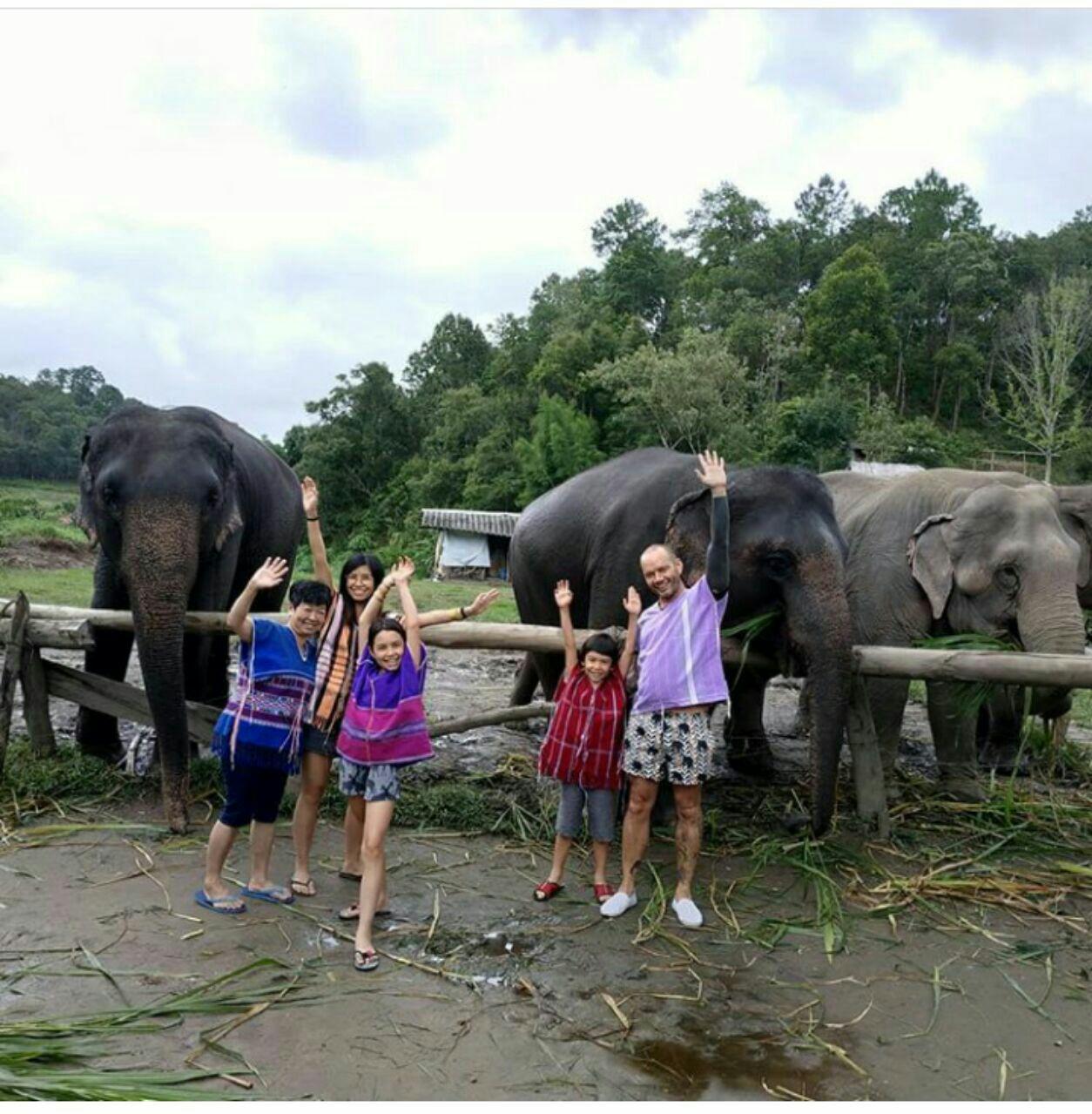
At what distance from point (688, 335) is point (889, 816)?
3633 centimetres

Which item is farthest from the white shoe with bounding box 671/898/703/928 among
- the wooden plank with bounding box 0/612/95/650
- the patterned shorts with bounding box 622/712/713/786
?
the wooden plank with bounding box 0/612/95/650

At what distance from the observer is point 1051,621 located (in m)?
5.30

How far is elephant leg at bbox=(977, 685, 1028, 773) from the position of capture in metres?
6.78

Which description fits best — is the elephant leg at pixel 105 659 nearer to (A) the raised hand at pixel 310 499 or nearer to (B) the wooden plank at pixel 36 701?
(B) the wooden plank at pixel 36 701

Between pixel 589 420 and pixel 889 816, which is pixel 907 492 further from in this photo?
pixel 589 420

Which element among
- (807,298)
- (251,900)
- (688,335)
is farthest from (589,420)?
(251,900)

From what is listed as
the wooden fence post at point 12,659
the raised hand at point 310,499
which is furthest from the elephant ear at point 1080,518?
the wooden fence post at point 12,659

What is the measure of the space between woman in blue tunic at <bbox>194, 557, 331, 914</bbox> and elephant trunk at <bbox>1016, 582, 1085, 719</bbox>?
387 centimetres

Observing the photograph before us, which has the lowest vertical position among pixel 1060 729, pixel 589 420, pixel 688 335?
pixel 1060 729

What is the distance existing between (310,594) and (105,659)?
233 cm

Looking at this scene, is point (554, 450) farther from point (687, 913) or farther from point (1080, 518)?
point (687, 913)

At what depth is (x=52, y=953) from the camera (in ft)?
11.7

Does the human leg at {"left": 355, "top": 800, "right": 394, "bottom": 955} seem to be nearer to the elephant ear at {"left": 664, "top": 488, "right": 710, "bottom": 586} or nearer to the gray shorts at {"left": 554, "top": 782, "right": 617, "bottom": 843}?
the gray shorts at {"left": 554, "top": 782, "right": 617, "bottom": 843}

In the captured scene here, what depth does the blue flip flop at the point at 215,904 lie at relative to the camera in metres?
3.97
